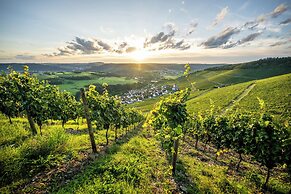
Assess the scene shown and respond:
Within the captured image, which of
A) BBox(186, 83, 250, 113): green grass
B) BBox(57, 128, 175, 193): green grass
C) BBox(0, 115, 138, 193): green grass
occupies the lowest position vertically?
BBox(186, 83, 250, 113): green grass

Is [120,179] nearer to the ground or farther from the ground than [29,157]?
nearer to the ground

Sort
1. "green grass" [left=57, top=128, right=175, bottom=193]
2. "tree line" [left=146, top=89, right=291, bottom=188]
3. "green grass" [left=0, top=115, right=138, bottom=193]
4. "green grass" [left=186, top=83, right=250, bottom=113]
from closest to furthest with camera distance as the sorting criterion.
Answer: "green grass" [left=0, top=115, right=138, bottom=193] → "green grass" [left=57, top=128, right=175, bottom=193] → "tree line" [left=146, top=89, right=291, bottom=188] → "green grass" [left=186, top=83, right=250, bottom=113]

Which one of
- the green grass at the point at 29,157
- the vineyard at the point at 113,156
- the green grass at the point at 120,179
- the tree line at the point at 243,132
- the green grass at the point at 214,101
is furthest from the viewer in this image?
the green grass at the point at 214,101

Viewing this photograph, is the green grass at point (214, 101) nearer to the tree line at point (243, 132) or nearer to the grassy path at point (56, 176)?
the tree line at point (243, 132)

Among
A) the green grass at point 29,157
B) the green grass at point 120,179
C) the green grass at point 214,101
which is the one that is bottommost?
the green grass at point 214,101

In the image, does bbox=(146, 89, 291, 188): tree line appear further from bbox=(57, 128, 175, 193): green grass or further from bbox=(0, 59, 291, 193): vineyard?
bbox=(57, 128, 175, 193): green grass

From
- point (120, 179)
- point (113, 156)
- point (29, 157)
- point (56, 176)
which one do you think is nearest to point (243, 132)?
point (113, 156)

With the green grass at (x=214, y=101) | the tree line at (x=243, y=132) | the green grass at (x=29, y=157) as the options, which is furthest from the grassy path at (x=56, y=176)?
the green grass at (x=214, y=101)

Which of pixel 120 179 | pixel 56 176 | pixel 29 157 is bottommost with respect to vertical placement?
pixel 120 179

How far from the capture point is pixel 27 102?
15.9 m

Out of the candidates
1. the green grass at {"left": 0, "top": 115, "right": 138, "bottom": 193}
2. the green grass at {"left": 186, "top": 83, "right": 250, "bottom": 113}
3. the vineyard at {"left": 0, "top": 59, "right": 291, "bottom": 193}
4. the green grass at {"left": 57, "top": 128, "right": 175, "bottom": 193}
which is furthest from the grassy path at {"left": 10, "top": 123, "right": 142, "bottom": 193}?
the green grass at {"left": 186, "top": 83, "right": 250, "bottom": 113}

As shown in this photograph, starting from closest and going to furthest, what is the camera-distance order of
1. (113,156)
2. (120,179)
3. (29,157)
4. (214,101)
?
(29,157) → (120,179) → (113,156) → (214,101)

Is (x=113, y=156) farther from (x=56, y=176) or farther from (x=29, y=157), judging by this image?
(x=29, y=157)

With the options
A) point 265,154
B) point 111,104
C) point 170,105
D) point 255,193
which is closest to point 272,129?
point 265,154
